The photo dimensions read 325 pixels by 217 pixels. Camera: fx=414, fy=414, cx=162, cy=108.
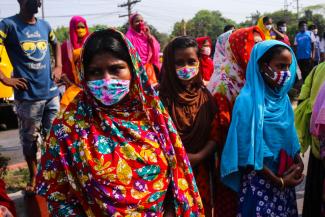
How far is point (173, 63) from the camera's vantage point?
108 inches

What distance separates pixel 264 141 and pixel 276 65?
48 cm

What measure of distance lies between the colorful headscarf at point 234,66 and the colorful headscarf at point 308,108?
510mm

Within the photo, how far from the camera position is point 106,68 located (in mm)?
1995

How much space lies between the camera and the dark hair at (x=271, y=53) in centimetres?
259

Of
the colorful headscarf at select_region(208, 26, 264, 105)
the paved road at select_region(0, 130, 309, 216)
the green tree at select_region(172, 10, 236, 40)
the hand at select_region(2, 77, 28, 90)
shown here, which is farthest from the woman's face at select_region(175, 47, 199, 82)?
the green tree at select_region(172, 10, 236, 40)

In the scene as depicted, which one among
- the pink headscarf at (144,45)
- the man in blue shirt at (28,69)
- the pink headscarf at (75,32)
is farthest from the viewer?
the pink headscarf at (144,45)

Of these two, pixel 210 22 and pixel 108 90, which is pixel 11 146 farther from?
pixel 210 22

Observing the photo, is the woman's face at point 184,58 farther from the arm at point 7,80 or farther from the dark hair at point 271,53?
the arm at point 7,80

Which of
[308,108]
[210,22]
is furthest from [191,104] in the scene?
[210,22]

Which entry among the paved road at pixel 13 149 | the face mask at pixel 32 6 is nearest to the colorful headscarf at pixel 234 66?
the face mask at pixel 32 6

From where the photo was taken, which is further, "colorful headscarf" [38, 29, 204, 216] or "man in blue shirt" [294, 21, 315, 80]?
"man in blue shirt" [294, 21, 315, 80]

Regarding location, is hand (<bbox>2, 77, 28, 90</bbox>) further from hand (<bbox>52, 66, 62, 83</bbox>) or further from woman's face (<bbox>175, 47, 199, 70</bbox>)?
woman's face (<bbox>175, 47, 199, 70</bbox>)

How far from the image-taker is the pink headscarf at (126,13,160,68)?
5.72 meters

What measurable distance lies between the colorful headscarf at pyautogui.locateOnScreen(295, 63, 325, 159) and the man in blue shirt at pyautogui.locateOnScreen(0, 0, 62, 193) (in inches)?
84.5
